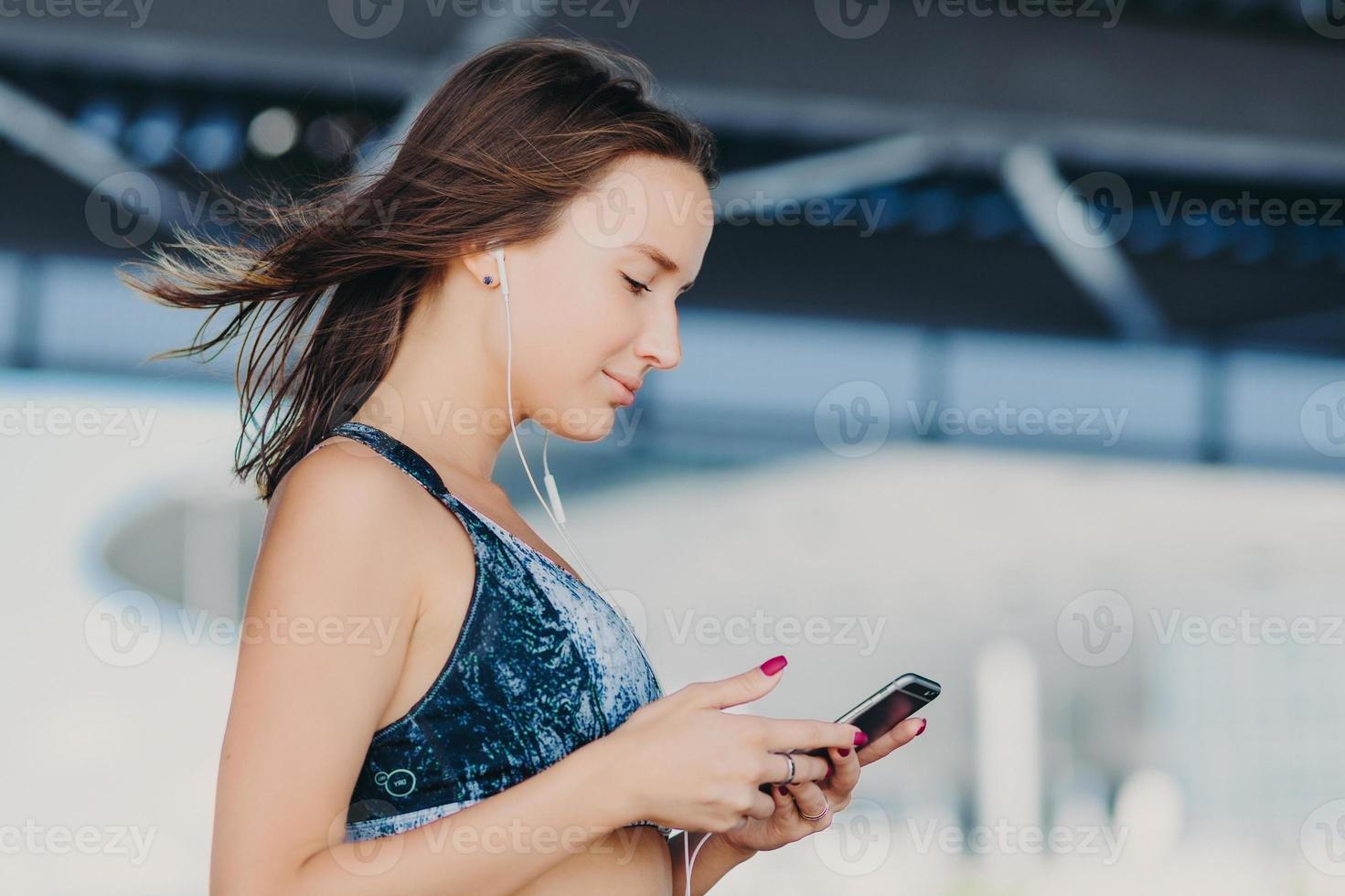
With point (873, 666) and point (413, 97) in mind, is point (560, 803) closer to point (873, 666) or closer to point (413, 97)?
point (413, 97)

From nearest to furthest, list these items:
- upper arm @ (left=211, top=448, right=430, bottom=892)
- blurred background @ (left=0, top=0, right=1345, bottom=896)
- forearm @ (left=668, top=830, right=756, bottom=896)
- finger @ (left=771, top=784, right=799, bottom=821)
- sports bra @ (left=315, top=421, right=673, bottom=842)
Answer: upper arm @ (left=211, top=448, right=430, bottom=892)
sports bra @ (left=315, top=421, right=673, bottom=842)
finger @ (left=771, top=784, right=799, bottom=821)
forearm @ (left=668, top=830, right=756, bottom=896)
blurred background @ (left=0, top=0, right=1345, bottom=896)

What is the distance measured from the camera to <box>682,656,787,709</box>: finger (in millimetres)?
983

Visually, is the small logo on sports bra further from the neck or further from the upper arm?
the neck

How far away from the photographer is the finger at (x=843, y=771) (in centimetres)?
112

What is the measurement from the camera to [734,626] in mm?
5547

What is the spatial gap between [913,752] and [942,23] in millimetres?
3751

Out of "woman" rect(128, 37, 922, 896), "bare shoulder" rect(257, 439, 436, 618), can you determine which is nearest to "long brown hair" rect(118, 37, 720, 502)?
"woman" rect(128, 37, 922, 896)

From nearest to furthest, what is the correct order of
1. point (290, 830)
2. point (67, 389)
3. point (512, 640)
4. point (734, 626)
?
point (290, 830)
point (512, 640)
point (67, 389)
point (734, 626)

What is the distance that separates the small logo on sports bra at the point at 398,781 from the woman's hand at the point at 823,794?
0.30 m

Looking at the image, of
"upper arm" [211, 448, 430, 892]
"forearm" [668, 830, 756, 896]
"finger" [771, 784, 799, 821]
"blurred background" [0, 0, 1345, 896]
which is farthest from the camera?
"blurred background" [0, 0, 1345, 896]

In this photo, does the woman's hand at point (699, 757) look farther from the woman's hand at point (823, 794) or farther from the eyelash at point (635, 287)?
the eyelash at point (635, 287)

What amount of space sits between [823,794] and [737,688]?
9.3 inches

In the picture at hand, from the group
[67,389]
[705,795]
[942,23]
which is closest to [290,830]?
[705,795]

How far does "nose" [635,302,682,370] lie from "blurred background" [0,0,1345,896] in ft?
6.71
